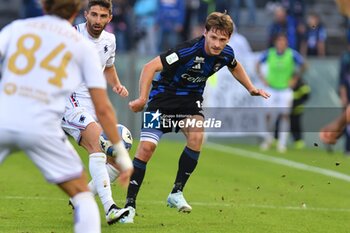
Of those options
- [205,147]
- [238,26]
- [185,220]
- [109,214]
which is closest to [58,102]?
[109,214]

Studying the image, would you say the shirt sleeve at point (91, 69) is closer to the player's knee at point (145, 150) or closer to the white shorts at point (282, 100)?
the player's knee at point (145, 150)

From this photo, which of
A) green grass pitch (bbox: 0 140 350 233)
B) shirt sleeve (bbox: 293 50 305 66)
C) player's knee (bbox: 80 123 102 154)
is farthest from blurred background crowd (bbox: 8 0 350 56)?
player's knee (bbox: 80 123 102 154)

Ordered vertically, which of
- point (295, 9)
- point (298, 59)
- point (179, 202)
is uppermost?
point (179, 202)

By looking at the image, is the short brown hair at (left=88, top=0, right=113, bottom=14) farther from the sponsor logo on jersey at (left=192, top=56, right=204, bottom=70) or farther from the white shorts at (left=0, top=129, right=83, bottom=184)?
the white shorts at (left=0, top=129, right=83, bottom=184)

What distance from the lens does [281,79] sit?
21.6m

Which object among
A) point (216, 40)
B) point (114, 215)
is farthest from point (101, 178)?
point (216, 40)

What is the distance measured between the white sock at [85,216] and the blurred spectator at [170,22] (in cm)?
1773

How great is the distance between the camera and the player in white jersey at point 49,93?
20.4 feet

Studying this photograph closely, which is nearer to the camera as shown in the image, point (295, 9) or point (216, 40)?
point (216, 40)

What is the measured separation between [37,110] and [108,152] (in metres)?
3.57

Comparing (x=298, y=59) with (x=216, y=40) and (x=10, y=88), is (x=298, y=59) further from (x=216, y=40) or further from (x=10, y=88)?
(x=10, y=88)

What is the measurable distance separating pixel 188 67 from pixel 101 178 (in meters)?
1.52

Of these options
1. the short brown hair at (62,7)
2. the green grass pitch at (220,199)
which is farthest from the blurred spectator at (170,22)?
the short brown hair at (62,7)

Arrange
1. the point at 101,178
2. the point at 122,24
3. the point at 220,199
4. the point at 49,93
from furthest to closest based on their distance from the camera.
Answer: the point at 122,24, the point at 220,199, the point at 101,178, the point at 49,93
